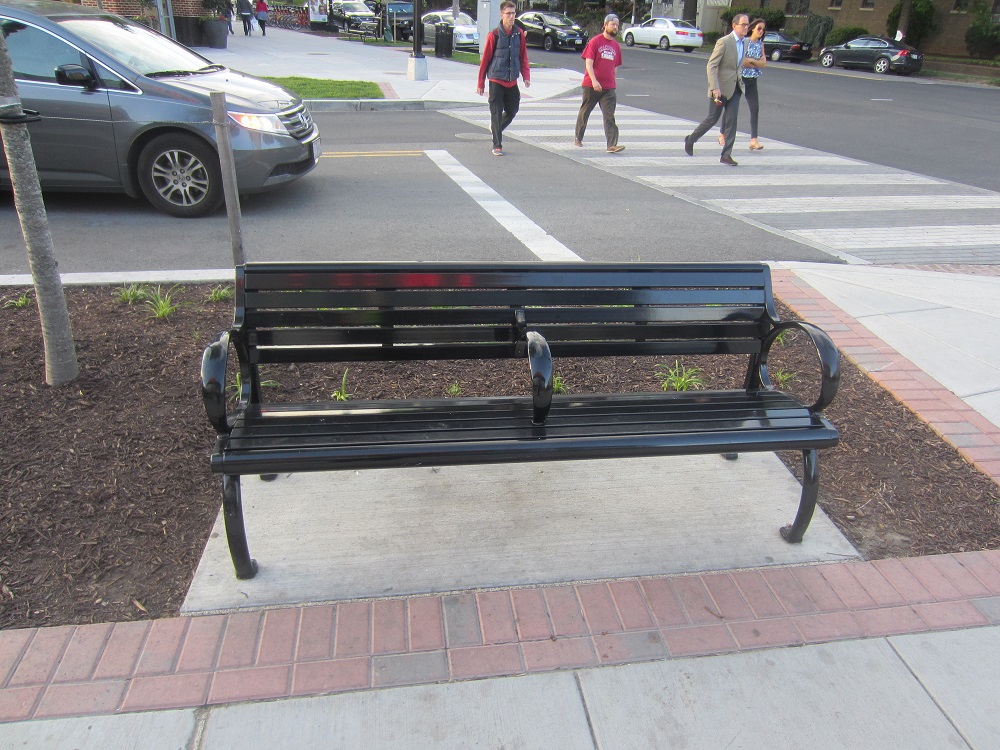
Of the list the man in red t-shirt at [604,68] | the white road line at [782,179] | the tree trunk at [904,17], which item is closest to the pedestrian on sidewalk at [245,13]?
the man in red t-shirt at [604,68]

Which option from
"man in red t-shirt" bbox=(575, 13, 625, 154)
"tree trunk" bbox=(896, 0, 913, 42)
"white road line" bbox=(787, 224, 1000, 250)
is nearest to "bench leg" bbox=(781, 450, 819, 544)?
"white road line" bbox=(787, 224, 1000, 250)

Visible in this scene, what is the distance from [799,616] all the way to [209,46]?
28291mm

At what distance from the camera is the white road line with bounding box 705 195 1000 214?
8531mm

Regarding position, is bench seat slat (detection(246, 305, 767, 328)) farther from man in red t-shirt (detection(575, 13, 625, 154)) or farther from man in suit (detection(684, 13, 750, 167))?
man in red t-shirt (detection(575, 13, 625, 154))

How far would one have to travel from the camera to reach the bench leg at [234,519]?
104 inches

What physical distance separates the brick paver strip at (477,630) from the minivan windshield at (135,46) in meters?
6.30

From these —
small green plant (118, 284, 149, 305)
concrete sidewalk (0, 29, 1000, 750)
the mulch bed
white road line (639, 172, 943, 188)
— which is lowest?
concrete sidewalk (0, 29, 1000, 750)

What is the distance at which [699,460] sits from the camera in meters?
3.73

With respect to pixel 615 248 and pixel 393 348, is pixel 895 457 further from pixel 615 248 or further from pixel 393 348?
pixel 615 248

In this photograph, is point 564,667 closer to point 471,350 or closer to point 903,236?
point 471,350

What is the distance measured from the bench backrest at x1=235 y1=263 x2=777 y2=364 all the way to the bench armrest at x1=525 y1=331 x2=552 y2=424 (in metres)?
0.47

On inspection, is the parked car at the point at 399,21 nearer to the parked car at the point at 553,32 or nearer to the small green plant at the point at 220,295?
the parked car at the point at 553,32

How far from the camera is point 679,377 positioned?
432 centimetres

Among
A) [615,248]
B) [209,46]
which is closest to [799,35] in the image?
[209,46]
